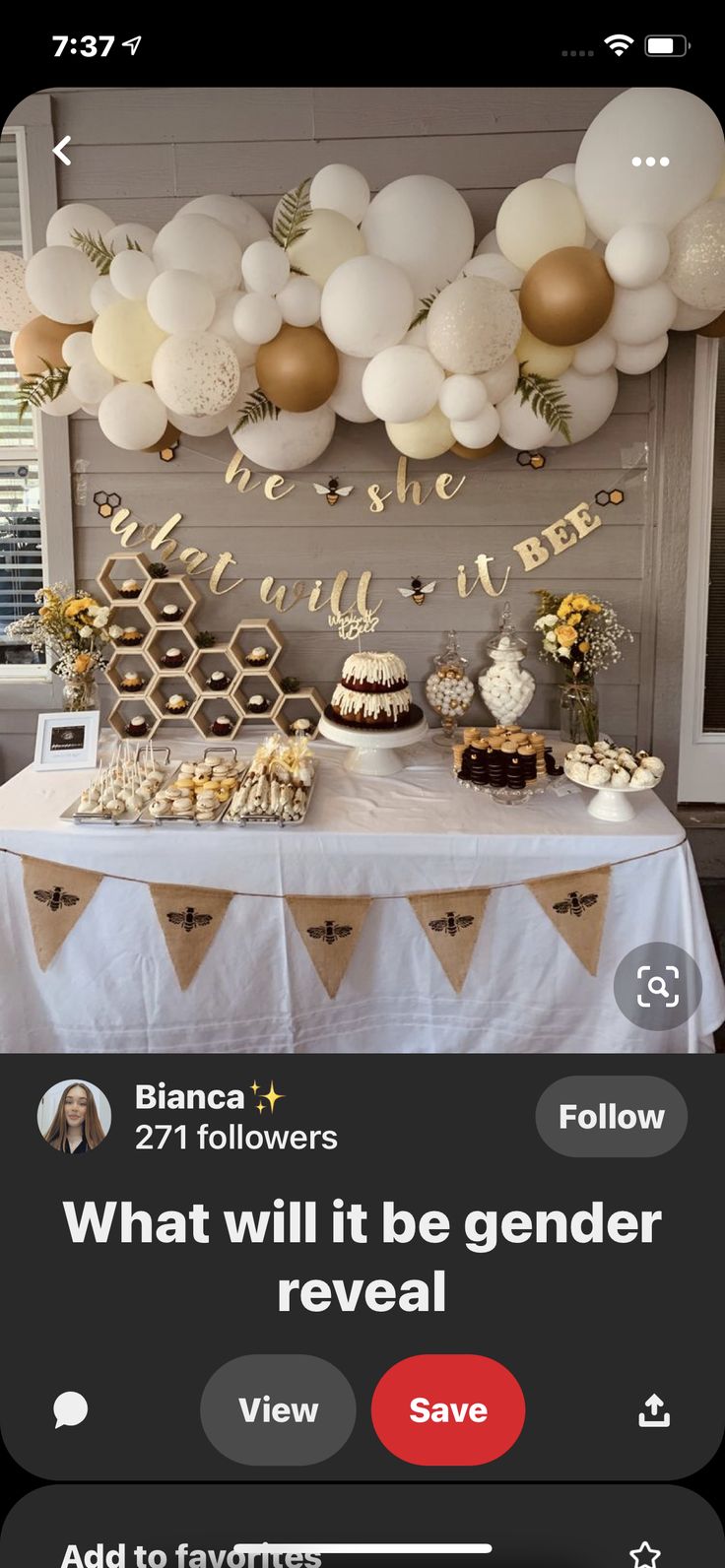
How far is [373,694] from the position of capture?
2.18 metres

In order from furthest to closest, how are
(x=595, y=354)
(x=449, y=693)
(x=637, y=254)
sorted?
(x=449, y=693) → (x=595, y=354) → (x=637, y=254)

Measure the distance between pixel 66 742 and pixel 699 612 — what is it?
149cm

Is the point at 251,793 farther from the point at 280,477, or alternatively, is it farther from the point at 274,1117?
the point at 274,1117

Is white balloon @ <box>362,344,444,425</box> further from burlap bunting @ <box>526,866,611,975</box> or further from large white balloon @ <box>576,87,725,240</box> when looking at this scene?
burlap bunting @ <box>526,866,611,975</box>

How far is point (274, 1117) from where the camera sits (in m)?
0.65

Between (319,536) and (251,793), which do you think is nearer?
(251,793)

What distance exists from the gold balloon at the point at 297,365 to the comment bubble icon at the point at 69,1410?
72.5 inches

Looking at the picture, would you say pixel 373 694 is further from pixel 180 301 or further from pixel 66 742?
pixel 180 301

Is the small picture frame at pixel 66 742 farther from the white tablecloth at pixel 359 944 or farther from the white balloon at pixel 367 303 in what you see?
the white balloon at pixel 367 303

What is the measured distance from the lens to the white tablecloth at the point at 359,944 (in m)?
1.90

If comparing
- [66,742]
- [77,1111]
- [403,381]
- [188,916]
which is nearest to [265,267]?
[403,381]

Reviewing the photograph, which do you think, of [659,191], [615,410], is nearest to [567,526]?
[615,410]
